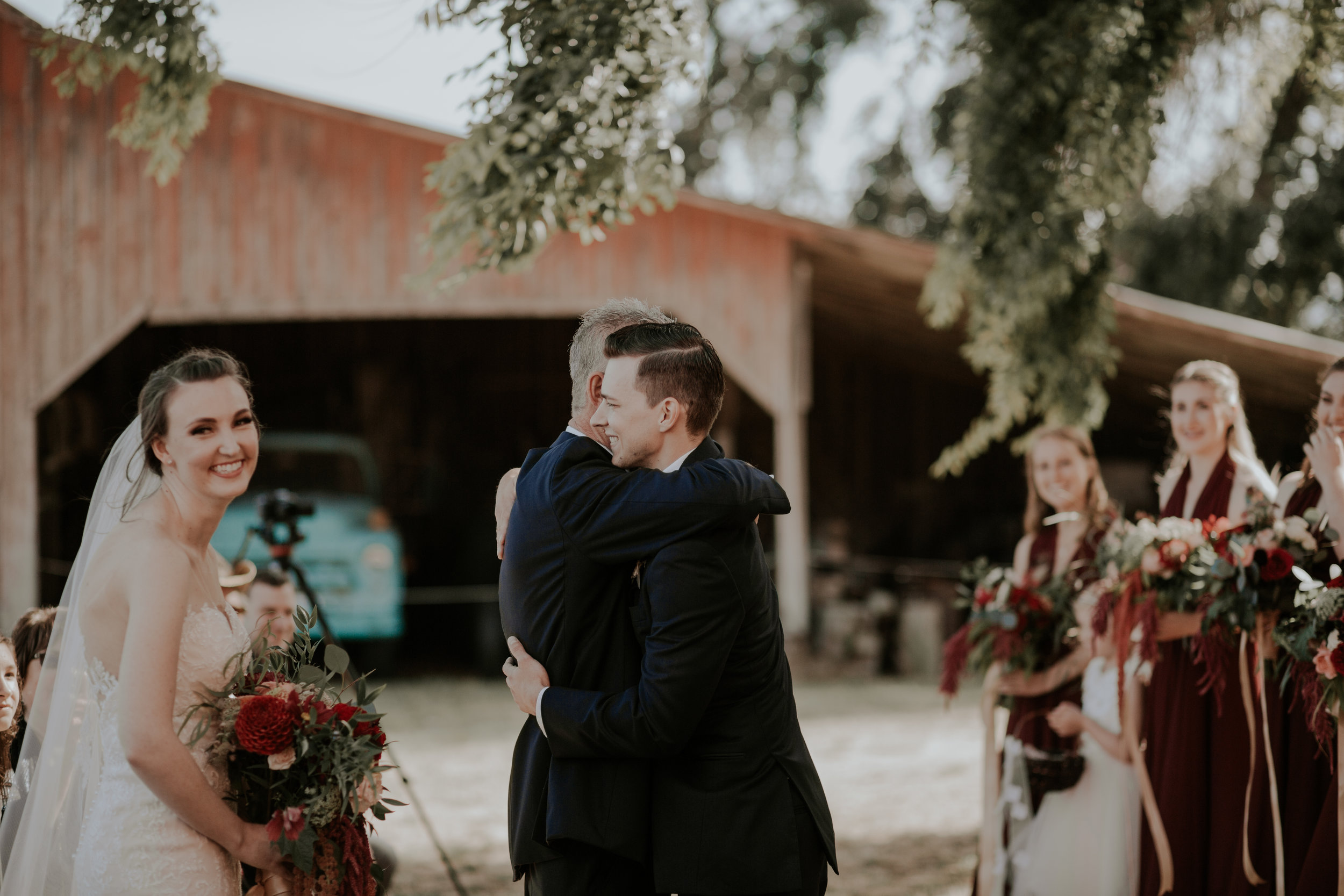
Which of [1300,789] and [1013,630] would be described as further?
[1013,630]

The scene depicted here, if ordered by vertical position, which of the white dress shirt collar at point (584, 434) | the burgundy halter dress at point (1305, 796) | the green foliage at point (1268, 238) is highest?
the green foliage at point (1268, 238)

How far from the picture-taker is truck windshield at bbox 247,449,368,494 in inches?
498

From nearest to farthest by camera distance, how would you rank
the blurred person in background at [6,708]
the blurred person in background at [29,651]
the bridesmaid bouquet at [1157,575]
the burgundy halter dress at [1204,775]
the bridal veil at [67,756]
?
the bridal veil at [67,756]
the blurred person in background at [6,708]
the blurred person in background at [29,651]
the bridesmaid bouquet at [1157,575]
the burgundy halter dress at [1204,775]

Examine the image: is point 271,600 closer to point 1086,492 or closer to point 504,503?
point 504,503

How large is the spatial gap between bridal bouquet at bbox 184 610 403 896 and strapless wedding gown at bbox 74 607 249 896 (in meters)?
0.06

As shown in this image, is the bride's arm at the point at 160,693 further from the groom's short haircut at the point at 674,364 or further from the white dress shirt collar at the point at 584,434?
the groom's short haircut at the point at 674,364

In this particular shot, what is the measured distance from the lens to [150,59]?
4656mm

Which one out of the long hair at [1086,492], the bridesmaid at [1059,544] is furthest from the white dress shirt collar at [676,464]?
the long hair at [1086,492]

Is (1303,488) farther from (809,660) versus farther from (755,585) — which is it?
(809,660)

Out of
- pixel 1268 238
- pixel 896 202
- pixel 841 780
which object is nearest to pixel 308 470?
pixel 841 780

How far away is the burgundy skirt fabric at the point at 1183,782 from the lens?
4.65 m

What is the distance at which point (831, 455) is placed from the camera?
19.5 m

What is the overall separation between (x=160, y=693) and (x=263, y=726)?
0.88 feet

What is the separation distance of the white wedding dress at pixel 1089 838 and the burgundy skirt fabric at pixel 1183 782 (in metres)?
0.15
